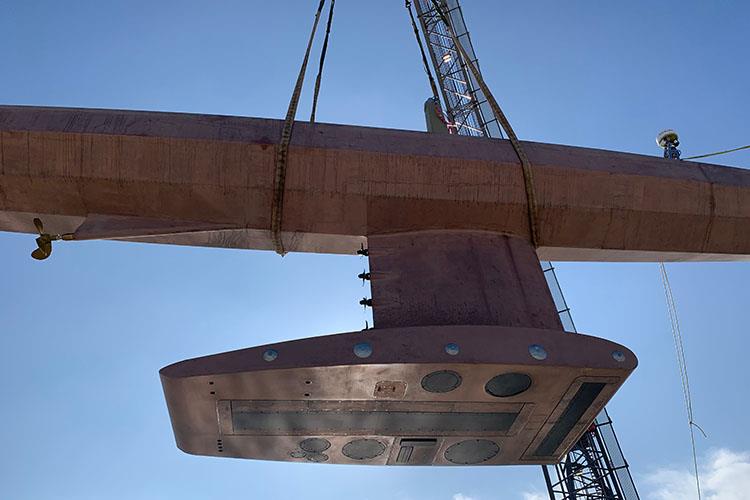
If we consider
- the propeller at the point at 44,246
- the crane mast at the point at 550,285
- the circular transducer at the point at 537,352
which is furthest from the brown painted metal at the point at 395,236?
the crane mast at the point at 550,285

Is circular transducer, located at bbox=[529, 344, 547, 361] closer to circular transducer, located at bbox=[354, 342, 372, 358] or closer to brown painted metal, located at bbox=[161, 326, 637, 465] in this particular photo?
brown painted metal, located at bbox=[161, 326, 637, 465]

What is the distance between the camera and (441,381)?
4824 mm

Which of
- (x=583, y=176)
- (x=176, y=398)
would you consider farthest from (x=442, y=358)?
(x=583, y=176)

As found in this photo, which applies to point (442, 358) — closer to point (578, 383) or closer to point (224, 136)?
point (578, 383)

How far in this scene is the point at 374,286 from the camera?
5.69m

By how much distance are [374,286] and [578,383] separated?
71.1 inches

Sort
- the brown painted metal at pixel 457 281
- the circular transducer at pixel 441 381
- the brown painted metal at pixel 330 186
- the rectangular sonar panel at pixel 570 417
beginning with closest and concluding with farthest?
the circular transducer at pixel 441 381 → the rectangular sonar panel at pixel 570 417 → the brown painted metal at pixel 457 281 → the brown painted metal at pixel 330 186

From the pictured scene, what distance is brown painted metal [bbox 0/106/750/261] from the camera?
230 inches

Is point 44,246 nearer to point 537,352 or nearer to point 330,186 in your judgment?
point 330,186

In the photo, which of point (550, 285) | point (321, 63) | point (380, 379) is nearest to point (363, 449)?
point (380, 379)

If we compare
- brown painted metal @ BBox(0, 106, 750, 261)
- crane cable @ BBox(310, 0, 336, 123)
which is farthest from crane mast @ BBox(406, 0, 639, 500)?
brown painted metal @ BBox(0, 106, 750, 261)

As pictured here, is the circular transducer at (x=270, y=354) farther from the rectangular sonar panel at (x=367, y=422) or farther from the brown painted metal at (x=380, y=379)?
the rectangular sonar panel at (x=367, y=422)

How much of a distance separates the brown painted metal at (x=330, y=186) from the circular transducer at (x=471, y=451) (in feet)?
6.42

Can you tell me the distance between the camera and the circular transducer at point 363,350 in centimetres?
464
